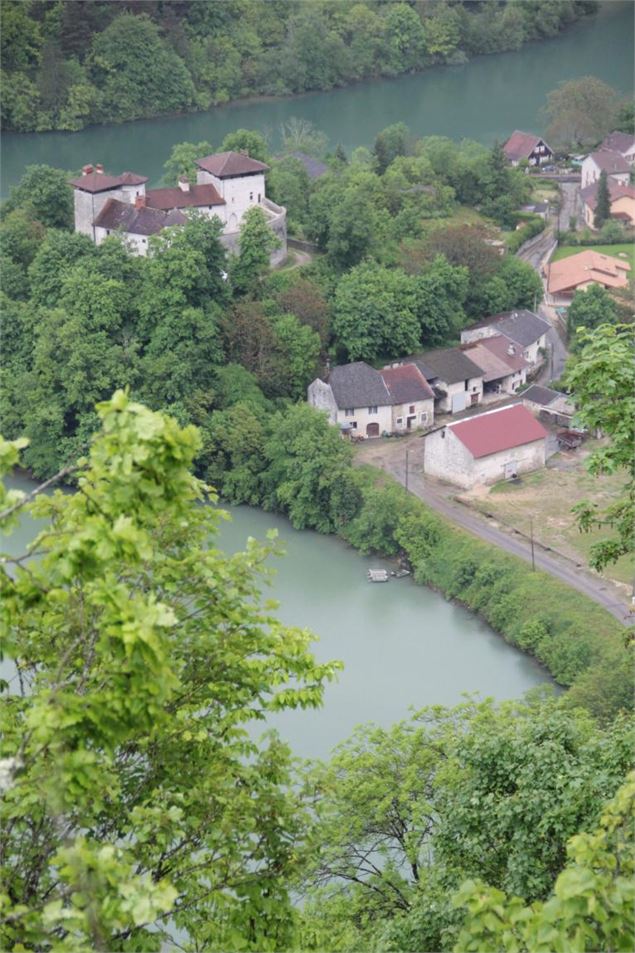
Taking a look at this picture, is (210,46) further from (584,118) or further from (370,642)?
(370,642)

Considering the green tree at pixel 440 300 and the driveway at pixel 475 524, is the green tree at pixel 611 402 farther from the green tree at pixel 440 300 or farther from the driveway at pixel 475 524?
the green tree at pixel 440 300

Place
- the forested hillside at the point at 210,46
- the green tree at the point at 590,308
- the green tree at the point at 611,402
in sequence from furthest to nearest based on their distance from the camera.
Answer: the forested hillside at the point at 210,46
the green tree at the point at 590,308
the green tree at the point at 611,402

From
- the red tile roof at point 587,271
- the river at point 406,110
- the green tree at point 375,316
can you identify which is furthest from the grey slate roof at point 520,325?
the river at point 406,110

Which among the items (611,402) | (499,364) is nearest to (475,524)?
(499,364)

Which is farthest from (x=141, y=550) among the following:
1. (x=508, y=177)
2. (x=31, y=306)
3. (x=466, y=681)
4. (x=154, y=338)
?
(x=508, y=177)

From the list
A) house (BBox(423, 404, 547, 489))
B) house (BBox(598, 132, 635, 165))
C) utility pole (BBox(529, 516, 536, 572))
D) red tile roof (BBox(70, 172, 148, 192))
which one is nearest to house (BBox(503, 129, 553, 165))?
house (BBox(598, 132, 635, 165))

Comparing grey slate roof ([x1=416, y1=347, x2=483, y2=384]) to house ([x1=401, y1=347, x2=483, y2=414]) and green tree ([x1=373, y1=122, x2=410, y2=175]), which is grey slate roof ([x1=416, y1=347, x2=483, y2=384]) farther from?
green tree ([x1=373, y1=122, x2=410, y2=175])
